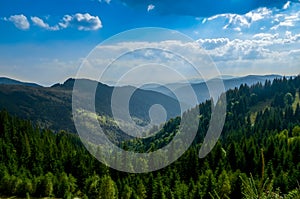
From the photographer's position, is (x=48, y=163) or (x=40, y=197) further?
(x=48, y=163)

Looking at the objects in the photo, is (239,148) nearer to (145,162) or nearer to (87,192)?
(145,162)

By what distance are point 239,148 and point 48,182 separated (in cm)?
6081

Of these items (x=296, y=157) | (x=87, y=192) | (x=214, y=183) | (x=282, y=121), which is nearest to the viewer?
(x=214, y=183)

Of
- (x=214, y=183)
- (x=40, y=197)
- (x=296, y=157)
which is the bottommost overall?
(x=40, y=197)

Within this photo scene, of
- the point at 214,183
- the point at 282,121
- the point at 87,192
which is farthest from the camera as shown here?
the point at 282,121

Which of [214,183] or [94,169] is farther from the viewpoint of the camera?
[94,169]

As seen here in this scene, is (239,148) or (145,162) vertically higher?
(239,148)

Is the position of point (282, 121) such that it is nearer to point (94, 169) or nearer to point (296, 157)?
point (296, 157)

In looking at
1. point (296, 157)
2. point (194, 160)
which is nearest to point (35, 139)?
point (194, 160)

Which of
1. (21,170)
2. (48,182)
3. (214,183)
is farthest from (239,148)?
(21,170)

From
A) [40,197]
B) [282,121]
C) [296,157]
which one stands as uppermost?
[282,121]

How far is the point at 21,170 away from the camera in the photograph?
104562mm

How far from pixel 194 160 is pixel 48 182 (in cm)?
4558

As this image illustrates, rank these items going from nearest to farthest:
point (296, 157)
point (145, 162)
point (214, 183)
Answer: point (214, 183) → point (296, 157) → point (145, 162)
